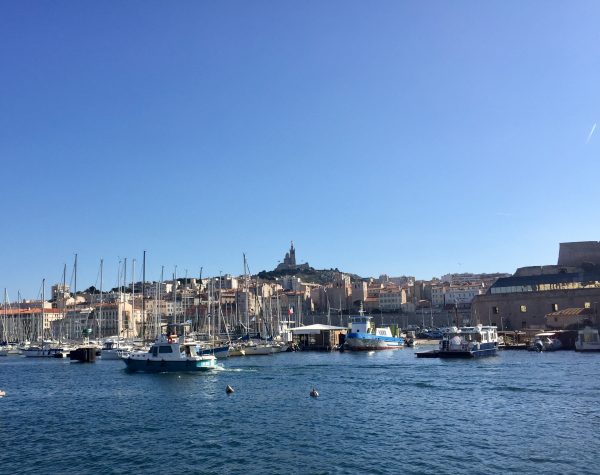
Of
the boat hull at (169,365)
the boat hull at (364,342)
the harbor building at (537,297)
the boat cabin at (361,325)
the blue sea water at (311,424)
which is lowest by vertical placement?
the blue sea water at (311,424)

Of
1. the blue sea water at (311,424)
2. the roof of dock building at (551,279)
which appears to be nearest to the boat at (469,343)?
the blue sea water at (311,424)

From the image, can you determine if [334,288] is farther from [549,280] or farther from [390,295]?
[549,280]

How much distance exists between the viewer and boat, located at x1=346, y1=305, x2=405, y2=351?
236 ft

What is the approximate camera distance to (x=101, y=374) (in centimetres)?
4672

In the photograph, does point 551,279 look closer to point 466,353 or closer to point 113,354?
point 466,353

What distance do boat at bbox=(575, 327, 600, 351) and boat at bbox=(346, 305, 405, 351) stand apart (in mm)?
22725

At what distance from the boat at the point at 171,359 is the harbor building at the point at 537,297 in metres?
52.0

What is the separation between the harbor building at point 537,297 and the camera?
78.4 meters

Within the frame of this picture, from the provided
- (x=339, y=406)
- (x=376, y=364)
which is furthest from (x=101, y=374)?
(x=339, y=406)

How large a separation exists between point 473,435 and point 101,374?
112 feet

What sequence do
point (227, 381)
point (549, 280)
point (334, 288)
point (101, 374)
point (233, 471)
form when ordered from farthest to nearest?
point (334, 288) → point (549, 280) → point (101, 374) → point (227, 381) → point (233, 471)

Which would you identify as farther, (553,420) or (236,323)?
(236,323)

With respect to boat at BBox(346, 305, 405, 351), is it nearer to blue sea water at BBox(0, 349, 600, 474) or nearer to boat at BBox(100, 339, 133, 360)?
boat at BBox(100, 339, 133, 360)

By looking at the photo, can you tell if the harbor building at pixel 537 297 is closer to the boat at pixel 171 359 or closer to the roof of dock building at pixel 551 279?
the roof of dock building at pixel 551 279
